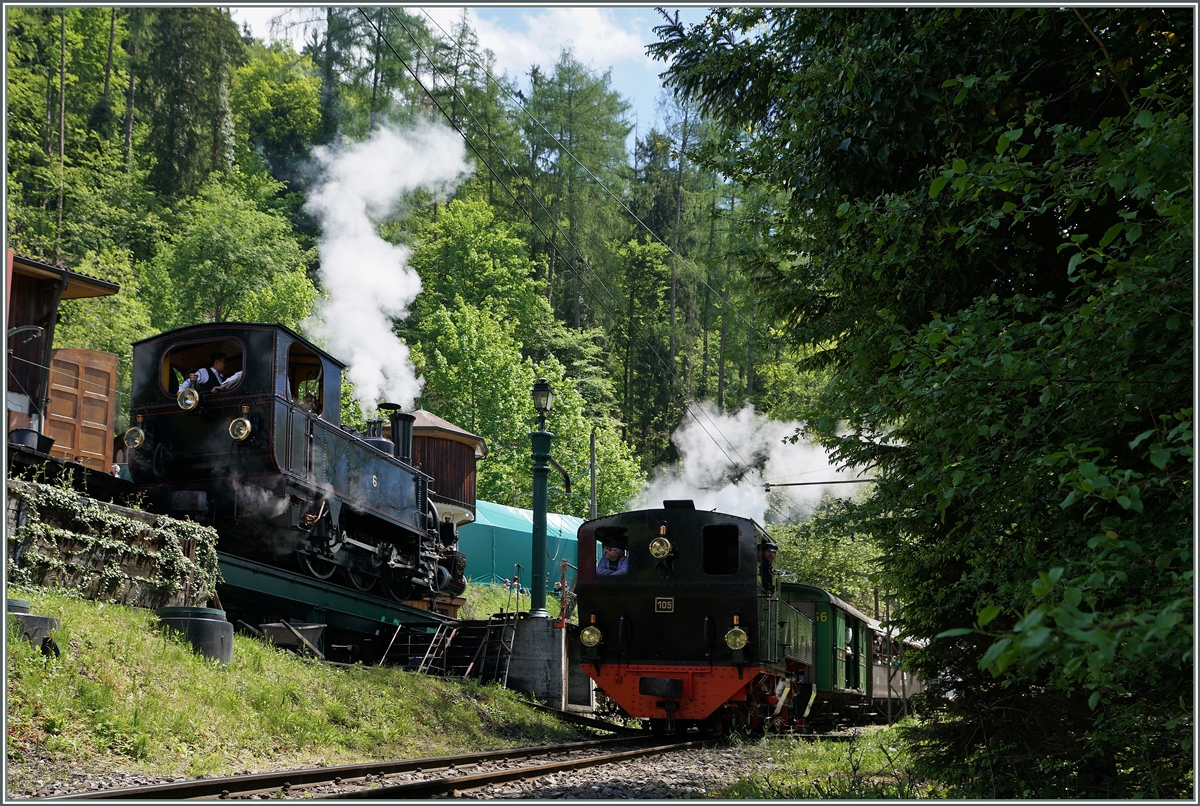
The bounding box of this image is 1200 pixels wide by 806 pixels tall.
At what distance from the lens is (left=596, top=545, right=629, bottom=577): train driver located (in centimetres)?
1241

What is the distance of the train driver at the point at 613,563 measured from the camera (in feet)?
40.7

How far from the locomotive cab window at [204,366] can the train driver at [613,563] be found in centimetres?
511

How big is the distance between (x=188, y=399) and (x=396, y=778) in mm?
6806

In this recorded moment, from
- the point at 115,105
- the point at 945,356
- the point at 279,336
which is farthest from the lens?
the point at 115,105

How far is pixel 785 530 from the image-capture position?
97.0ft

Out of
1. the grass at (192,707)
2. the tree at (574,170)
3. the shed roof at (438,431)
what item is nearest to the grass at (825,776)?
the grass at (192,707)

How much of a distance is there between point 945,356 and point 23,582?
779cm

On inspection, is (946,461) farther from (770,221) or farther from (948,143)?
(770,221)

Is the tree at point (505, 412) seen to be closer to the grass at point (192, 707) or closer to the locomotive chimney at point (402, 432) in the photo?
the locomotive chimney at point (402, 432)

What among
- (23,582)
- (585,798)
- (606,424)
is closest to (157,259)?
(606,424)

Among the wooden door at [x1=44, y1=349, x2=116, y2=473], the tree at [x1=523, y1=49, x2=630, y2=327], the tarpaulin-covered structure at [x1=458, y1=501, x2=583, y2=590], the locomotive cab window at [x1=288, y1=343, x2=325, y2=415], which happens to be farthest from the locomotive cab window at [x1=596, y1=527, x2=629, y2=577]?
the tree at [x1=523, y1=49, x2=630, y2=327]

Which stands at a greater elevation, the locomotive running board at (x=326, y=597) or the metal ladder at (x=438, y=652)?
the locomotive running board at (x=326, y=597)

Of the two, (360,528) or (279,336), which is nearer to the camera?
(279,336)

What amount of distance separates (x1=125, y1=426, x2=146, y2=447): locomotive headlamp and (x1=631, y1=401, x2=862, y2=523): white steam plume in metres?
31.3
